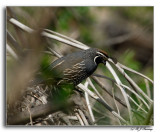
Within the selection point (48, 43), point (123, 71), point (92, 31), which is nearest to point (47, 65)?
point (48, 43)

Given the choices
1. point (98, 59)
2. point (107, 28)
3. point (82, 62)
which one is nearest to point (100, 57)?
point (98, 59)

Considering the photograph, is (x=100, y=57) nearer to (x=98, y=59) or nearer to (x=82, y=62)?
(x=98, y=59)

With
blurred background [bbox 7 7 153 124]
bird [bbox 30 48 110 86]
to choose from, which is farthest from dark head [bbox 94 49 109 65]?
blurred background [bbox 7 7 153 124]

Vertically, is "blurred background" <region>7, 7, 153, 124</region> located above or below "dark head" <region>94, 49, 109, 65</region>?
above

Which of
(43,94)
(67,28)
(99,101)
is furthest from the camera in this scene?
(67,28)

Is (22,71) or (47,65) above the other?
(47,65)

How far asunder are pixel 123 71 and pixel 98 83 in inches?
11.1

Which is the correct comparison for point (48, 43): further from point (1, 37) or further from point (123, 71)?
point (123, 71)

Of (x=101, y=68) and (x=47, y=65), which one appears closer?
(x=47, y=65)

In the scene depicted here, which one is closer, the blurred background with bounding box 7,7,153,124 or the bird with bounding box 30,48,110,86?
the bird with bounding box 30,48,110,86

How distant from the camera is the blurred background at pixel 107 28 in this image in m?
3.19

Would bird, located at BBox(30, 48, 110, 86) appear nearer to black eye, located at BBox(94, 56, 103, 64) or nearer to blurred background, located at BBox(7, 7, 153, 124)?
black eye, located at BBox(94, 56, 103, 64)

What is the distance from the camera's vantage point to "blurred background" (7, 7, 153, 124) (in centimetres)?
319

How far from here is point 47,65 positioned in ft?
4.87
